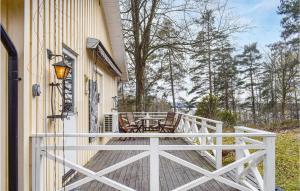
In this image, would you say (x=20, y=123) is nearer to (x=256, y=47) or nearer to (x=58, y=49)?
(x=58, y=49)

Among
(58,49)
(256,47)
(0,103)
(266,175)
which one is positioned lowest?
(266,175)

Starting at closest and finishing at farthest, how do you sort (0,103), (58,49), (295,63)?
(0,103), (58,49), (295,63)

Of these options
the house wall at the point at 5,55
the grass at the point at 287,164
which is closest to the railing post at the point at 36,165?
the house wall at the point at 5,55

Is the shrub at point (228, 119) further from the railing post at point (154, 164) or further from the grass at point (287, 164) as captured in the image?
the railing post at point (154, 164)

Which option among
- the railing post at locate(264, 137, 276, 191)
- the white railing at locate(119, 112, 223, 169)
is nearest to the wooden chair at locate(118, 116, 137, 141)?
the white railing at locate(119, 112, 223, 169)

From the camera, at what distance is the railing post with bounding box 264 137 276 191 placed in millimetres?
3797

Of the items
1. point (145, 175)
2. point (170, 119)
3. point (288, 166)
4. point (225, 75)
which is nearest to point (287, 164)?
point (288, 166)

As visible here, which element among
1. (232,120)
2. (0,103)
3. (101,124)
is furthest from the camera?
(232,120)

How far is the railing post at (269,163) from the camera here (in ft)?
12.5

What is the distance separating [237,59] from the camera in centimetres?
2492

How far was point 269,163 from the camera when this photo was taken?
3.80 metres

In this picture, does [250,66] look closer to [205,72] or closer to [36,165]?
[205,72]

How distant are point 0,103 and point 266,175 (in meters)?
3.19

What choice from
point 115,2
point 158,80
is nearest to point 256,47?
point 158,80
